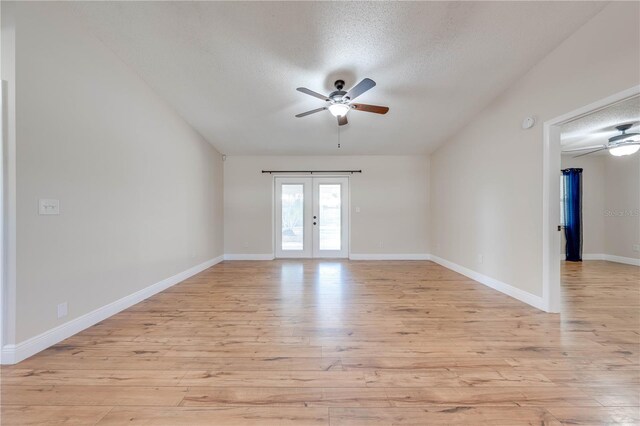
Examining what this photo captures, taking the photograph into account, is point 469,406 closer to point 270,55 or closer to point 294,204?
point 270,55

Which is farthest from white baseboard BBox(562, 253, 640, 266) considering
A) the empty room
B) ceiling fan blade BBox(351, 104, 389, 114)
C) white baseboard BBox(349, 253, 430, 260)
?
ceiling fan blade BBox(351, 104, 389, 114)

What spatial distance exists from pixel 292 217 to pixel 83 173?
405 centimetres

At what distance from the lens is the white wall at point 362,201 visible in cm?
589

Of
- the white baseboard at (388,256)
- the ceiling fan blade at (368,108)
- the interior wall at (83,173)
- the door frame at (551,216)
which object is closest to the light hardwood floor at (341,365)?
the door frame at (551,216)

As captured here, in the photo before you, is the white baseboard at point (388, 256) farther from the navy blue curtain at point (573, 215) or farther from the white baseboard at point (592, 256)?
the white baseboard at point (592, 256)

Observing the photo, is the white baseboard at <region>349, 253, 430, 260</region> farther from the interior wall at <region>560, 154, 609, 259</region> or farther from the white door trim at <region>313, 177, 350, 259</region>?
the interior wall at <region>560, 154, 609, 259</region>

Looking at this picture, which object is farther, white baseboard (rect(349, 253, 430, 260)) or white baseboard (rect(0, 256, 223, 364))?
white baseboard (rect(349, 253, 430, 260))

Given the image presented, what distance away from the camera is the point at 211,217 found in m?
5.23

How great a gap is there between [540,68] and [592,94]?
741mm

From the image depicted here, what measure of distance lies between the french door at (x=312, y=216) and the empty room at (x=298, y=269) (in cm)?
144

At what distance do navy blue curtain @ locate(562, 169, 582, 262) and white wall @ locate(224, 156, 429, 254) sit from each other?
308 centimetres

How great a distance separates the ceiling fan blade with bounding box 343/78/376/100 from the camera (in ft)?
8.20

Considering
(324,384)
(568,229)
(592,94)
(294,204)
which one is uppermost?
(592,94)

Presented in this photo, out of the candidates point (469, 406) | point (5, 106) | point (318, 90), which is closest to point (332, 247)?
point (318, 90)
